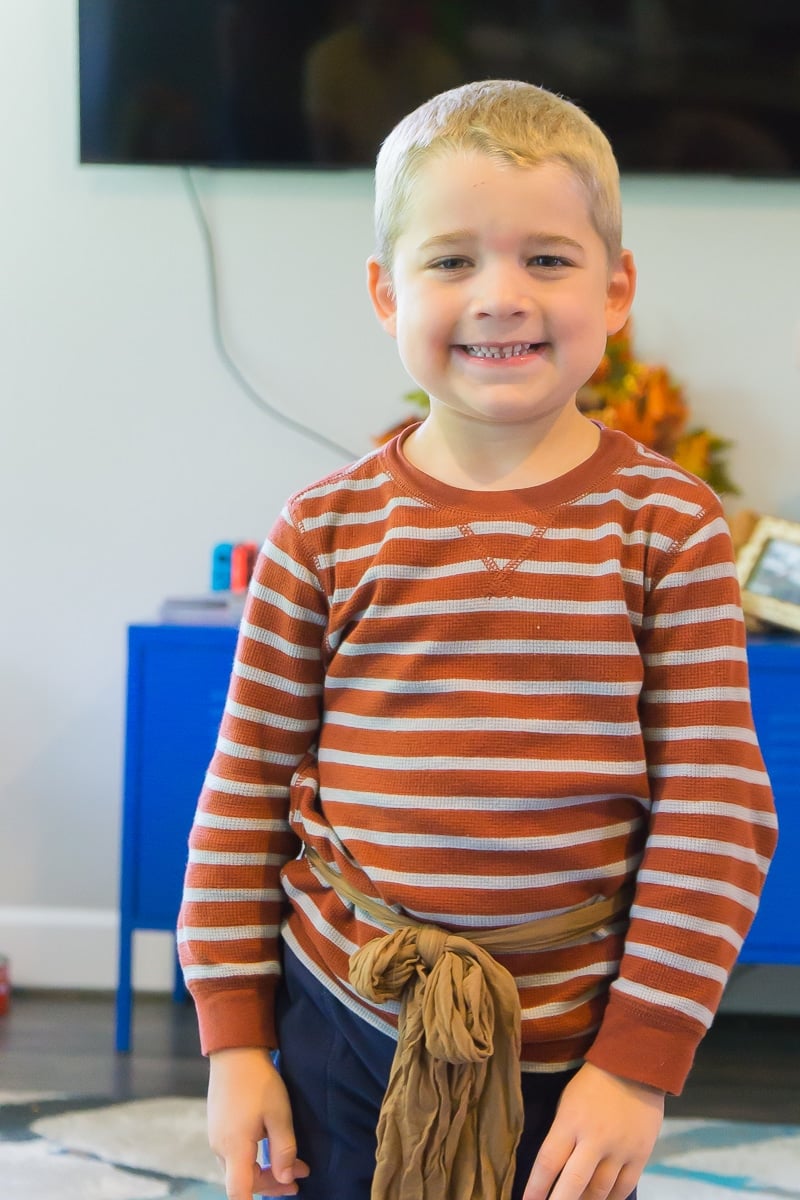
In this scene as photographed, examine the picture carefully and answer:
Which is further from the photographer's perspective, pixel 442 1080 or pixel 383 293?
pixel 383 293

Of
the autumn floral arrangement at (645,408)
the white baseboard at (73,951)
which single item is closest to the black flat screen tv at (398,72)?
the autumn floral arrangement at (645,408)

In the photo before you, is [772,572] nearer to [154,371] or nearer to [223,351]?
[223,351]

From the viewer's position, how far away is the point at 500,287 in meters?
0.80

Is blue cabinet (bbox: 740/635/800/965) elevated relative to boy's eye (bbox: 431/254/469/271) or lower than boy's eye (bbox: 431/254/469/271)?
lower

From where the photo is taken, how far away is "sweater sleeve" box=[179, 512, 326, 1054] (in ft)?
2.83

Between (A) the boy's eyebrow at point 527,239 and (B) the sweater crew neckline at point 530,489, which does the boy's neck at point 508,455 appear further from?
(A) the boy's eyebrow at point 527,239

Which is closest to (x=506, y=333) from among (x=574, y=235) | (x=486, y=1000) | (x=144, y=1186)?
(x=574, y=235)

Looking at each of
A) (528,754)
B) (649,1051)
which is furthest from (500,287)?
(649,1051)

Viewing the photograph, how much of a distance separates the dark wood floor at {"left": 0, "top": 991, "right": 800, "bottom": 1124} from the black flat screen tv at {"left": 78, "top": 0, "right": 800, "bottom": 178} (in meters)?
1.46

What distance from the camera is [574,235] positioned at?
2.68 feet

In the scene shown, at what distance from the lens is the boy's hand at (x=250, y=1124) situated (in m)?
0.83

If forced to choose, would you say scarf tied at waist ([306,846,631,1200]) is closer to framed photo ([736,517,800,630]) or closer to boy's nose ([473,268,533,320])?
boy's nose ([473,268,533,320])

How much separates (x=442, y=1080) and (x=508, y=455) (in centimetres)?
40

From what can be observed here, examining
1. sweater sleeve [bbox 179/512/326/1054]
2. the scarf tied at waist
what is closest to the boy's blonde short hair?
sweater sleeve [bbox 179/512/326/1054]
